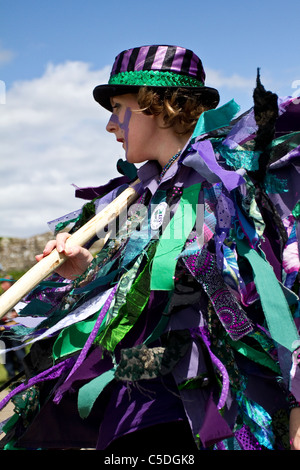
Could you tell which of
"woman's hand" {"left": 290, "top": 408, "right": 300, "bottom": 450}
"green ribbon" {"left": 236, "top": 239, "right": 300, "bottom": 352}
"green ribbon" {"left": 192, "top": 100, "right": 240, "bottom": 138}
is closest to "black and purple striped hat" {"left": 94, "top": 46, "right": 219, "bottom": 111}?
"green ribbon" {"left": 192, "top": 100, "right": 240, "bottom": 138}

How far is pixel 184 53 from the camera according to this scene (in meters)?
1.73

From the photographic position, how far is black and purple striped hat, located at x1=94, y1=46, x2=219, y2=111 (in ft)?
5.57

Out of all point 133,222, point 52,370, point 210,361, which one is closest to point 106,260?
point 133,222

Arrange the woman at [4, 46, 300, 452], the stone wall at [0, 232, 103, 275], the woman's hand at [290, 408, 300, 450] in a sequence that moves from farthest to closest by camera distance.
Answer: the stone wall at [0, 232, 103, 275] → the woman at [4, 46, 300, 452] → the woman's hand at [290, 408, 300, 450]

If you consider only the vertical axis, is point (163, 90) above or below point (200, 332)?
above

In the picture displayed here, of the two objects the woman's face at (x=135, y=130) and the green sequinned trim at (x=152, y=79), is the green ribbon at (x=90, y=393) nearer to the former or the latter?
the woman's face at (x=135, y=130)

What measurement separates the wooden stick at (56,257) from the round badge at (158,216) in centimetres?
16

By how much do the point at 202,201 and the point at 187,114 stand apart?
375 millimetres

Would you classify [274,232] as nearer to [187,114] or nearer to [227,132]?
[227,132]

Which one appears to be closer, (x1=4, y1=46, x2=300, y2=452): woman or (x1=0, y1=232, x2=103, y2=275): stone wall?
(x1=4, y1=46, x2=300, y2=452): woman

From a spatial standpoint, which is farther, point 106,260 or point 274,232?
point 106,260

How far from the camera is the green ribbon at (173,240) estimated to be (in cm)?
136

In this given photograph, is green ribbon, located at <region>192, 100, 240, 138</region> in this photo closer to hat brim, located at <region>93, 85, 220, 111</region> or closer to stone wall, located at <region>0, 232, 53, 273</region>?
hat brim, located at <region>93, 85, 220, 111</region>

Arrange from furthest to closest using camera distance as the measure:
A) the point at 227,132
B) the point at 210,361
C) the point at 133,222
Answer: the point at 133,222
the point at 227,132
the point at 210,361
